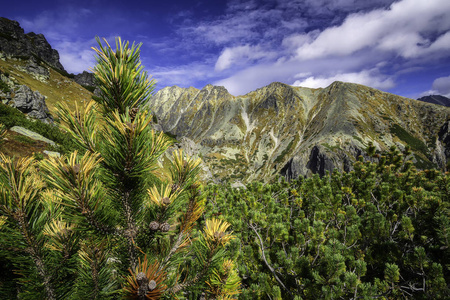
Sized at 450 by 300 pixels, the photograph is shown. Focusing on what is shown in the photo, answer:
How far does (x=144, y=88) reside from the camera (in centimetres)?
169

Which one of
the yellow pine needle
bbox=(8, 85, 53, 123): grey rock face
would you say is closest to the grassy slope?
bbox=(8, 85, 53, 123): grey rock face

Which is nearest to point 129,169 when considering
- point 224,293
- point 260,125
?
point 224,293

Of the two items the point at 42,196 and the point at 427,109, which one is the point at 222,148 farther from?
the point at 42,196

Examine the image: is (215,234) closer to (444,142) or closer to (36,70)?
(36,70)

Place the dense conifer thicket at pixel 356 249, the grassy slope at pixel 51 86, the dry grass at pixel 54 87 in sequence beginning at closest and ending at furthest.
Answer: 1. the dense conifer thicket at pixel 356 249
2. the grassy slope at pixel 51 86
3. the dry grass at pixel 54 87

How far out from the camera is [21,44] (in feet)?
166

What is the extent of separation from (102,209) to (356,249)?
268 inches

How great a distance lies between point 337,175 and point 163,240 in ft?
31.9

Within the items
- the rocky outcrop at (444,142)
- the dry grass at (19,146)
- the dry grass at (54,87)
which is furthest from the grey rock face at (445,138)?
the dry grass at (54,87)

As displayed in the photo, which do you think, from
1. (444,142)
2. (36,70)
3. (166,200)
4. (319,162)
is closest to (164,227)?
(166,200)

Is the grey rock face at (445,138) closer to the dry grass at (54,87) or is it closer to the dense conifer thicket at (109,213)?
the dense conifer thicket at (109,213)

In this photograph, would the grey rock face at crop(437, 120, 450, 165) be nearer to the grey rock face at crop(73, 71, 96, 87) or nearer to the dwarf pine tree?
the dwarf pine tree

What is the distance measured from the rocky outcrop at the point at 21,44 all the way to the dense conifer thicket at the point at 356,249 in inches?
2707

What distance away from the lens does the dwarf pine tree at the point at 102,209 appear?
4.65 feet
